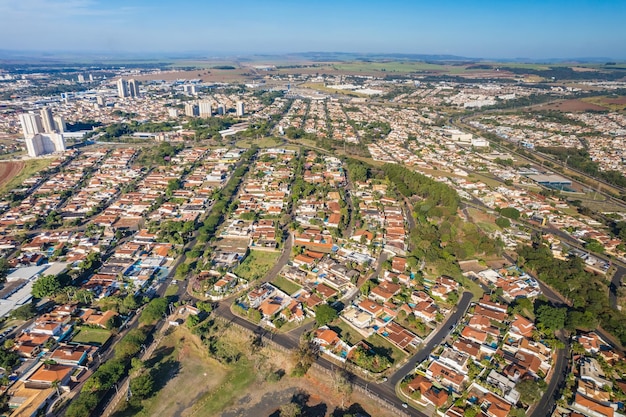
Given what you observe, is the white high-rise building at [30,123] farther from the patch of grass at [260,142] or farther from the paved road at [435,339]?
the paved road at [435,339]

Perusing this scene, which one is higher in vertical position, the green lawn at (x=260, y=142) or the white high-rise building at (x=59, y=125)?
the white high-rise building at (x=59, y=125)

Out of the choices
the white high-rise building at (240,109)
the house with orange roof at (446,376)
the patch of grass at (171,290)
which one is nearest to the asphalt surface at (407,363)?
the house with orange roof at (446,376)

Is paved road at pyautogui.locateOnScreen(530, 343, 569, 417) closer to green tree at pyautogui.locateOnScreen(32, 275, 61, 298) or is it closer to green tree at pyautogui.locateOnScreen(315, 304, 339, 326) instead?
green tree at pyautogui.locateOnScreen(315, 304, 339, 326)

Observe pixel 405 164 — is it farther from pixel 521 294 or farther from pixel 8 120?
pixel 8 120

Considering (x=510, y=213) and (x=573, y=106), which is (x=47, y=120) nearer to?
(x=510, y=213)

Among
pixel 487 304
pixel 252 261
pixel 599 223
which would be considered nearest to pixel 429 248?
pixel 487 304

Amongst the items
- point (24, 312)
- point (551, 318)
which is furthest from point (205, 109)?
point (551, 318)
